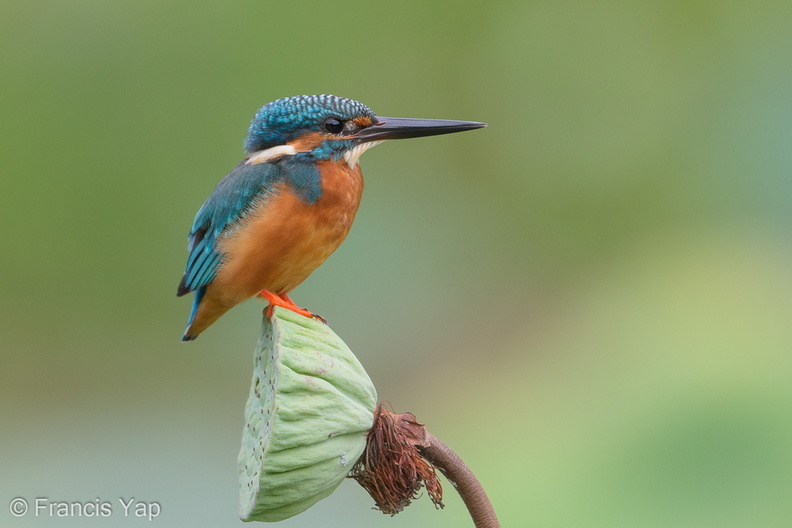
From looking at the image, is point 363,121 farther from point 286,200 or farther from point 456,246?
point 456,246

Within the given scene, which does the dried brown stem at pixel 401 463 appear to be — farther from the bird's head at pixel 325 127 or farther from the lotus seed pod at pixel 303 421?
the bird's head at pixel 325 127

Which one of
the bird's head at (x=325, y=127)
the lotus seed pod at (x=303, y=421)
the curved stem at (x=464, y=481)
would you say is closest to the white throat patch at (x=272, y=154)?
the bird's head at (x=325, y=127)

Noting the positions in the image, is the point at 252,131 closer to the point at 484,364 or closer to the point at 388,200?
the point at 388,200

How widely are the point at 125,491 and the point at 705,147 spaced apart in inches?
78.9

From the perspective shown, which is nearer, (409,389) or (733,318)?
(733,318)

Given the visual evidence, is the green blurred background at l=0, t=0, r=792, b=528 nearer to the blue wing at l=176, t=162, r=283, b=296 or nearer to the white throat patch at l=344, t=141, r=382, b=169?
the blue wing at l=176, t=162, r=283, b=296

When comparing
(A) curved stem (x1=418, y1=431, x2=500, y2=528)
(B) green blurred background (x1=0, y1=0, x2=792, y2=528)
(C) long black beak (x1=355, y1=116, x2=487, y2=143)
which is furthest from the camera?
(B) green blurred background (x1=0, y1=0, x2=792, y2=528)

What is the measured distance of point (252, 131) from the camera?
4.58 feet

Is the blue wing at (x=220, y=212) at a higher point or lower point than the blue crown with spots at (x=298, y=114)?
lower

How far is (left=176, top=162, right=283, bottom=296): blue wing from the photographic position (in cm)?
133

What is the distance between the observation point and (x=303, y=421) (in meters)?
0.83

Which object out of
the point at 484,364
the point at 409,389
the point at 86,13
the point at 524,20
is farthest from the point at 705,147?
the point at 86,13

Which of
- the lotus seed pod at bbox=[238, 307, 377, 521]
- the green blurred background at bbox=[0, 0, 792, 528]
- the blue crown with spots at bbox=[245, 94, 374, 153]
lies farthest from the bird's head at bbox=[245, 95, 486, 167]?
the green blurred background at bbox=[0, 0, 792, 528]

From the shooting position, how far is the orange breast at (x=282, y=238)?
51.8 inches
